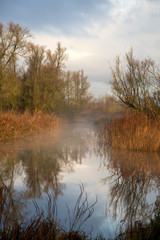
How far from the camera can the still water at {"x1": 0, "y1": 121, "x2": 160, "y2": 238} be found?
11.5 feet

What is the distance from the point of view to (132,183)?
503cm

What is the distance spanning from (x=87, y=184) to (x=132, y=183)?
1.09m

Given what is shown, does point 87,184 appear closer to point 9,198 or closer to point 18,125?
point 9,198

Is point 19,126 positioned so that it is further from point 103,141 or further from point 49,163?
point 49,163

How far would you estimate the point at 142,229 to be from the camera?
114 inches

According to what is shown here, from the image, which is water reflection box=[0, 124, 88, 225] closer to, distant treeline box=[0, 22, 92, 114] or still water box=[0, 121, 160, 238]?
still water box=[0, 121, 160, 238]

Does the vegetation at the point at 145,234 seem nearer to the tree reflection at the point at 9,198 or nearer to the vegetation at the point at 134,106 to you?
the tree reflection at the point at 9,198

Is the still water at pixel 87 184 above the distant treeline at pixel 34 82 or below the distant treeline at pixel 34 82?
below

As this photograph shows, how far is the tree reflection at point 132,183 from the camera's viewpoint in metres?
3.64

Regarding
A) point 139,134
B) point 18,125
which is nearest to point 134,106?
point 139,134

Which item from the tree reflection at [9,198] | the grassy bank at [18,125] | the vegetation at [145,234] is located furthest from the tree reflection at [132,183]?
the grassy bank at [18,125]

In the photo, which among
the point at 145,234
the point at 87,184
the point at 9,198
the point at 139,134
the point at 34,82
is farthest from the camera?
the point at 34,82

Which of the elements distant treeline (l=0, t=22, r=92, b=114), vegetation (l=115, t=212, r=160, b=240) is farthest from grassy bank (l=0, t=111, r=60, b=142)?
vegetation (l=115, t=212, r=160, b=240)

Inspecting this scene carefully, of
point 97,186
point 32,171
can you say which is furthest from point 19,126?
point 97,186
